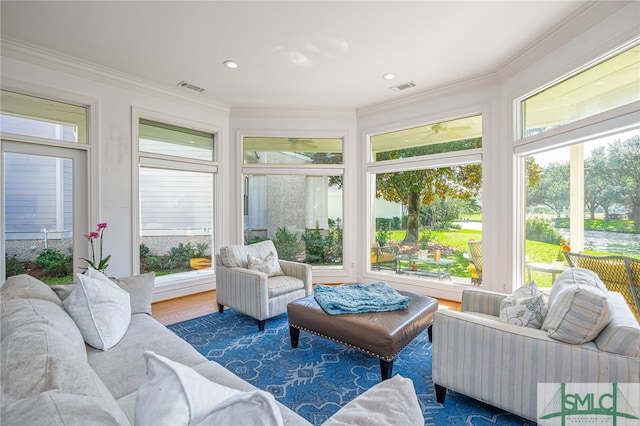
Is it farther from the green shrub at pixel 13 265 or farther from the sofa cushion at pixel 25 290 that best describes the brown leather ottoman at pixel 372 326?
the green shrub at pixel 13 265

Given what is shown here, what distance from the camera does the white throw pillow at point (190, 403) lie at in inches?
25.1

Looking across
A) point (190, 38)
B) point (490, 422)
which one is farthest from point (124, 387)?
point (190, 38)

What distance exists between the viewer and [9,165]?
3.09 metres

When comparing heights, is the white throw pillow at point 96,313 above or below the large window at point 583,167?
below

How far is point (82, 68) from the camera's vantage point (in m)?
3.43

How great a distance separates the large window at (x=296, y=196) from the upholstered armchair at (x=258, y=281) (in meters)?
1.23

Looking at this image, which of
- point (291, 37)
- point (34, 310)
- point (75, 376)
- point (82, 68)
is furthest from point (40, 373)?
point (82, 68)

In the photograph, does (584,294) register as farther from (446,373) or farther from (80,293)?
(80,293)

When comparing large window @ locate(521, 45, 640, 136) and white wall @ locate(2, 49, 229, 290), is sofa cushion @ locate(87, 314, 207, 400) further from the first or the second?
large window @ locate(521, 45, 640, 136)

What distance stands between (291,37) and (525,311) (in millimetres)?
3044

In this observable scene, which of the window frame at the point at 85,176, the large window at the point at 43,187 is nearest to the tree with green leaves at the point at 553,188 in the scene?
the window frame at the point at 85,176

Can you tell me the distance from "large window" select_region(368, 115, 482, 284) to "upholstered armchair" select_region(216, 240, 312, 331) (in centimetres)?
185

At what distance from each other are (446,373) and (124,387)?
71.7 inches

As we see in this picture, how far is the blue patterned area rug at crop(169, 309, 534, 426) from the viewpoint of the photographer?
6.12ft
